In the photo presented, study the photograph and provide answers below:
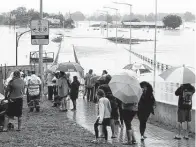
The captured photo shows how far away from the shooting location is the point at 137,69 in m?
19.6

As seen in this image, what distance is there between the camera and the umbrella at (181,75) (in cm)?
1044

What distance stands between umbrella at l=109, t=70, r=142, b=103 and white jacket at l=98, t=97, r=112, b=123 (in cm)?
31

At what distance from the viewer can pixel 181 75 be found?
10469 millimetres

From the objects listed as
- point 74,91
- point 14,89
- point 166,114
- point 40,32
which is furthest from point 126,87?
point 40,32

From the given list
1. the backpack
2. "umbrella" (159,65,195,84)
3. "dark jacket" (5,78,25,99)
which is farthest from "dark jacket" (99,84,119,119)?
"dark jacket" (5,78,25,99)

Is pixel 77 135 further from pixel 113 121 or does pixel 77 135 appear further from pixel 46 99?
pixel 46 99

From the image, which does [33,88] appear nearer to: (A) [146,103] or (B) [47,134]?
(B) [47,134]

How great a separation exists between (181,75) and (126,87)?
1344mm

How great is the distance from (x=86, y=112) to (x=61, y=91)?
39.1 inches

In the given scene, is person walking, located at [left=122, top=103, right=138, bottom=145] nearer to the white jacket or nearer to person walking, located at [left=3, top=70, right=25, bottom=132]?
the white jacket

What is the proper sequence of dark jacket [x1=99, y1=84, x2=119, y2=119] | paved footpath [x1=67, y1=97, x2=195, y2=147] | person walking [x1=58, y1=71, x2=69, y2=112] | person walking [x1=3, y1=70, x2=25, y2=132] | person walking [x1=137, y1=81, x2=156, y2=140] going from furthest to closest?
person walking [x1=58, y1=71, x2=69, y2=112] → person walking [x1=3, y1=70, x2=25, y2=132] → dark jacket [x1=99, y1=84, x2=119, y2=119] → paved footpath [x1=67, y1=97, x2=195, y2=147] → person walking [x1=137, y1=81, x2=156, y2=140]

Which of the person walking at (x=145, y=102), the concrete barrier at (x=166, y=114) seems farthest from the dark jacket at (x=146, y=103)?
the concrete barrier at (x=166, y=114)

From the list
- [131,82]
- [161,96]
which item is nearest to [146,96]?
[131,82]

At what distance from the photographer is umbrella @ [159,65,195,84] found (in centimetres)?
1044
